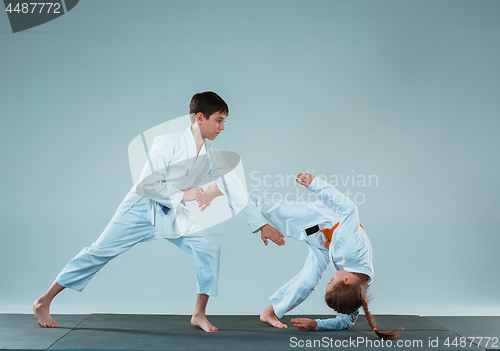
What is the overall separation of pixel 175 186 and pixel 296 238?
772 mm

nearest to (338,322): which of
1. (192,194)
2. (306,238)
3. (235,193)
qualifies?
(306,238)

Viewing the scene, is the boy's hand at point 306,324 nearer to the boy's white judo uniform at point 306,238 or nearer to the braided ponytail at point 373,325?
the boy's white judo uniform at point 306,238

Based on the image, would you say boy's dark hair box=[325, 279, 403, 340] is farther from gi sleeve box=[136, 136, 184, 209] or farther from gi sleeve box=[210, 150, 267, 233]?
gi sleeve box=[136, 136, 184, 209]

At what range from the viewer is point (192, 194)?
2.37 metres

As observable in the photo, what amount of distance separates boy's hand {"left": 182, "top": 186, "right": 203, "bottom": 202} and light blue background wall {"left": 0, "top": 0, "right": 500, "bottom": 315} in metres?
1.06

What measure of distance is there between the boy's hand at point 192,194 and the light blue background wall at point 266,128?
106cm

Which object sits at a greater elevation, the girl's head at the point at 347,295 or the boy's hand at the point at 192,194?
the boy's hand at the point at 192,194

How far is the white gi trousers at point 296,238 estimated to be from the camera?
2504 millimetres

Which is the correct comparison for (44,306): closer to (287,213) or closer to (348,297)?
(287,213)

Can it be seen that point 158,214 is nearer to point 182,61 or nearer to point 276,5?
point 182,61

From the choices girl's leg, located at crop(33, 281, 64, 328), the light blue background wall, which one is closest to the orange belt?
the light blue background wall

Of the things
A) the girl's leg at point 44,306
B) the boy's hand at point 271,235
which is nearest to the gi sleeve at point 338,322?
the boy's hand at point 271,235

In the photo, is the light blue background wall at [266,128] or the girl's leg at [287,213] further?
the light blue background wall at [266,128]

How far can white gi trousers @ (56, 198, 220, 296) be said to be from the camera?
7.81 ft
